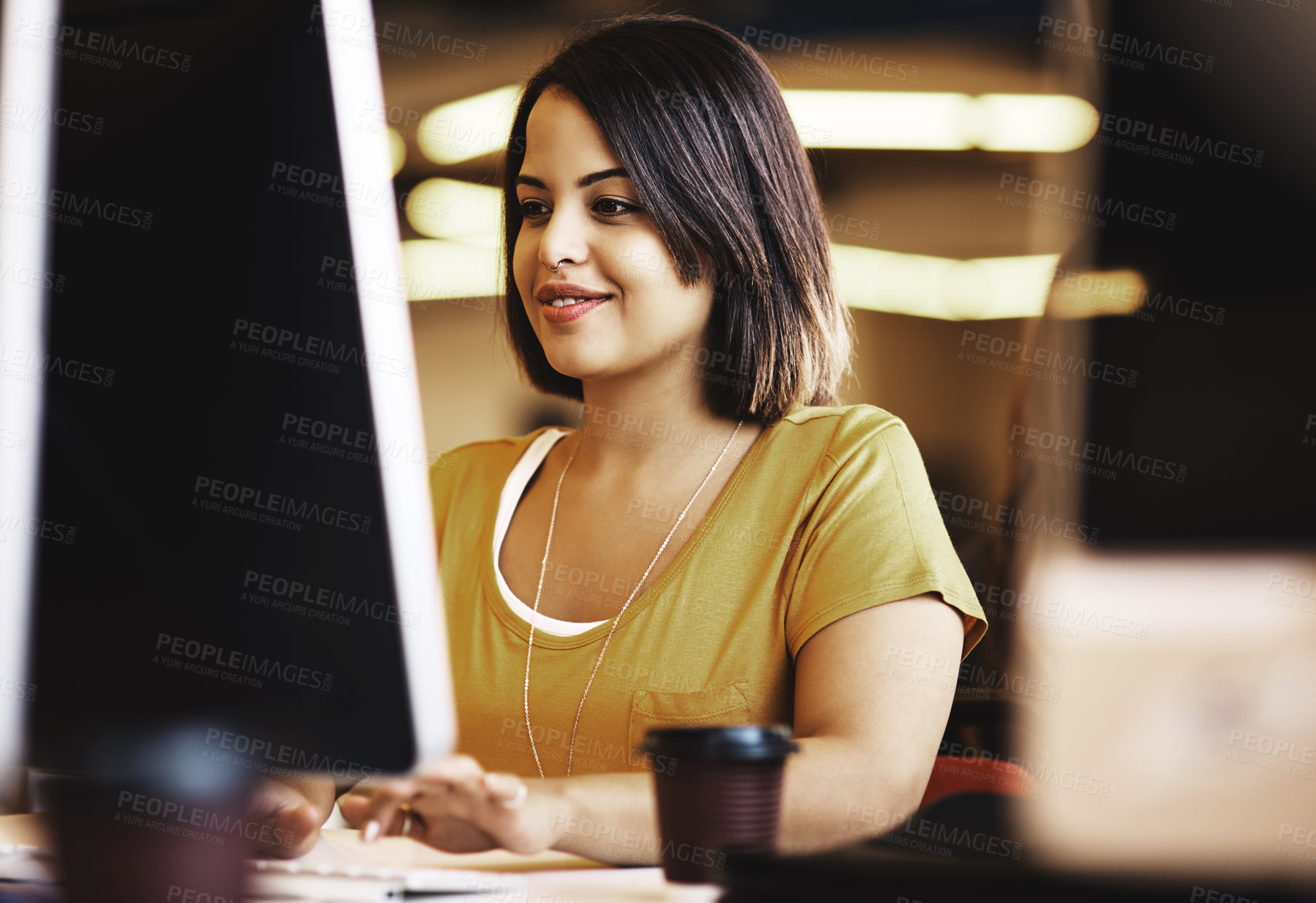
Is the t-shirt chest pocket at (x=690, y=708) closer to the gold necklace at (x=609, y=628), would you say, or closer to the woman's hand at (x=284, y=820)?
the gold necklace at (x=609, y=628)

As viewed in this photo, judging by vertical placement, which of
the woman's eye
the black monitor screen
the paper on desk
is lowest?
the paper on desk

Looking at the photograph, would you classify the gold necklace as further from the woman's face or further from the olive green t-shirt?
the woman's face

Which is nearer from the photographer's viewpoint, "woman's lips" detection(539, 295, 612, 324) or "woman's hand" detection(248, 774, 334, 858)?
"woman's hand" detection(248, 774, 334, 858)

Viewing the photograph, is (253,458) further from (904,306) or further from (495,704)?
(904,306)

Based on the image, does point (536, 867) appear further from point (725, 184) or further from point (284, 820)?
point (725, 184)

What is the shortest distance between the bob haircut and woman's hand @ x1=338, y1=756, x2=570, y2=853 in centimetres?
86

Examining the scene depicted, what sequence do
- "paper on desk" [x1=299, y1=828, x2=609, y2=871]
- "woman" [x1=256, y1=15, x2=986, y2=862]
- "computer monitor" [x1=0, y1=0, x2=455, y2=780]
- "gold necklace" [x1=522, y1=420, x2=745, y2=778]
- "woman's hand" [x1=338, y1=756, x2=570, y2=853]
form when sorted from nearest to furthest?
"computer monitor" [x1=0, y1=0, x2=455, y2=780] → "woman's hand" [x1=338, y1=756, x2=570, y2=853] → "paper on desk" [x1=299, y1=828, x2=609, y2=871] → "woman" [x1=256, y1=15, x2=986, y2=862] → "gold necklace" [x1=522, y1=420, x2=745, y2=778]

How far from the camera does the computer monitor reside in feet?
1.61

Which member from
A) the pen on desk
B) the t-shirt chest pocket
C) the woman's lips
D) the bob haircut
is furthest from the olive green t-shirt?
the pen on desk

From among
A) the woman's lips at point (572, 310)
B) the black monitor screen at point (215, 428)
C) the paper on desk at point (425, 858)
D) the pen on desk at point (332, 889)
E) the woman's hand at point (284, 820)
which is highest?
the woman's lips at point (572, 310)

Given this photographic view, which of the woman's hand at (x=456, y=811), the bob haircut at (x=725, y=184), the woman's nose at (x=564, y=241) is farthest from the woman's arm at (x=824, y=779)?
the woman's nose at (x=564, y=241)

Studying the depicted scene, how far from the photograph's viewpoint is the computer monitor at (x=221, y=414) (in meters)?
0.49

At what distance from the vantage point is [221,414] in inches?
19.6

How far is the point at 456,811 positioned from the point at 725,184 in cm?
97
